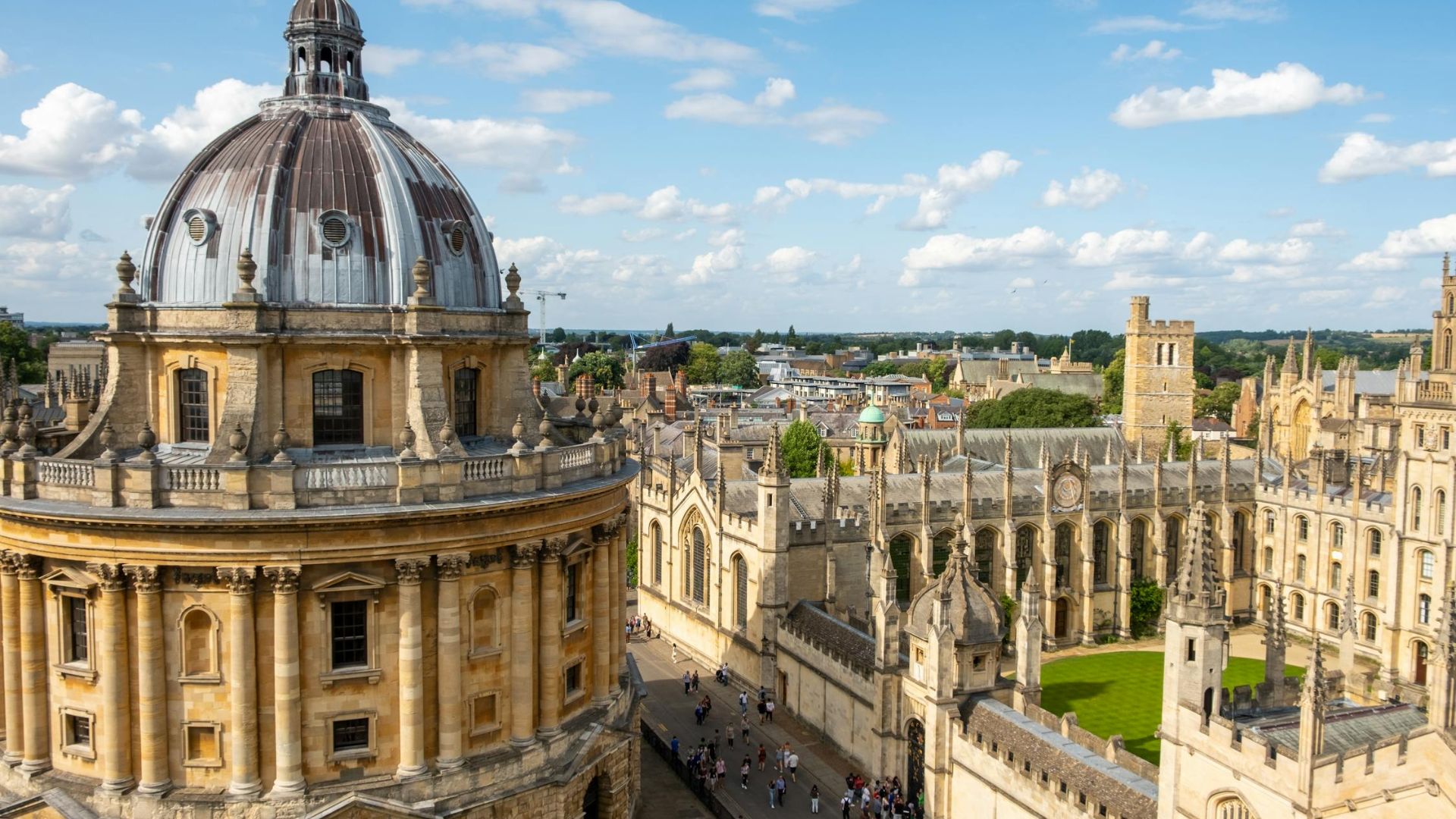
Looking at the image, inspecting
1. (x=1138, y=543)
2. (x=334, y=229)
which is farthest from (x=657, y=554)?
(x=334, y=229)

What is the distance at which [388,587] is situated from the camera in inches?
1057

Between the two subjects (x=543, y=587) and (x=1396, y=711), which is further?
(x=543, y=587)

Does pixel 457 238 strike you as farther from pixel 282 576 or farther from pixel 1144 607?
pixel 1144 607

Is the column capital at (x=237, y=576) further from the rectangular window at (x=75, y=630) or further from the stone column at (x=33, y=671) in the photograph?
the stone column at (x=33, y=671)

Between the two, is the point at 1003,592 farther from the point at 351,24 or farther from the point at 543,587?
the point at 351,24

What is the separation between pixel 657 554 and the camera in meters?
57.1

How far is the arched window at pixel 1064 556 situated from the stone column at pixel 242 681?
41.8m

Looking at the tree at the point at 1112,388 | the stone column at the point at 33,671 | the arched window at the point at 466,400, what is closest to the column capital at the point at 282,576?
the stone column at the point at 33,671

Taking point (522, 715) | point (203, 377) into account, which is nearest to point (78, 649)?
point (203, 377)

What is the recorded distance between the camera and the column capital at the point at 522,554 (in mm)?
28594

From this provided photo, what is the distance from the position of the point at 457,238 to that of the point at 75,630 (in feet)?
44.7

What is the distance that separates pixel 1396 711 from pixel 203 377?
1168 inches

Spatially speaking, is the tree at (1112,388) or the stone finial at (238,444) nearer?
the stone finial at (238,444)

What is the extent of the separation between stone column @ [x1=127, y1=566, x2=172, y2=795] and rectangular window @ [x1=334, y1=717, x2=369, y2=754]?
380cm
